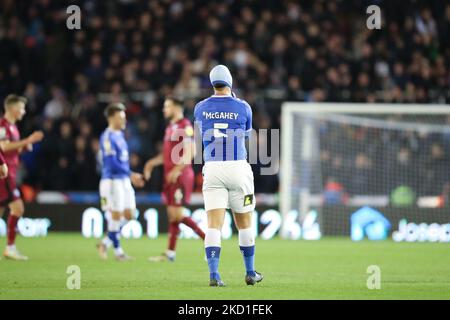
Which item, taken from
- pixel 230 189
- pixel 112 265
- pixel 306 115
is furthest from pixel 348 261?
pixel 306 115

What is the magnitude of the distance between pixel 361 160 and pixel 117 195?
717 centimetres

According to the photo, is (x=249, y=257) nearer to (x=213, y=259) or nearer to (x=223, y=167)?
(x=213, y=259)

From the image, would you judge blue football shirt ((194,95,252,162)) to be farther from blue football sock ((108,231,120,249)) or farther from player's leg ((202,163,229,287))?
blue football sock ((108,231,120,249))

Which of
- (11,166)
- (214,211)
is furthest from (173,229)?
(214,211)

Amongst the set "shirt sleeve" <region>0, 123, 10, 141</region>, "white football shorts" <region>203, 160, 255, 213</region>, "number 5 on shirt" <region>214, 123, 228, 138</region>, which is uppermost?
"shirt sleeve" <region>0, 123, 10, 141</region>

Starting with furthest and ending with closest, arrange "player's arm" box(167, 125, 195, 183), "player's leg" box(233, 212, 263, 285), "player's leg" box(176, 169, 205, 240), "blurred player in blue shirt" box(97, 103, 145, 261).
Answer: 1. "blurred player in blue shirt" box(97, 103, 145, 261)
2. "player's leg" box(176, 169, 205, 240)
3. "player's arm" box(167, 125, 195, 183)
4. "player's leg" box(233, 212, 263, 285)

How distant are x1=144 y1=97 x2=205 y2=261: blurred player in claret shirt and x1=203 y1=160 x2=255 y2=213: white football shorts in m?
3.69

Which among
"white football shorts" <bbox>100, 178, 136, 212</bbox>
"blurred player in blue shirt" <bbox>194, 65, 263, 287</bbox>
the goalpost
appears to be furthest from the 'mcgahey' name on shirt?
the goalpost

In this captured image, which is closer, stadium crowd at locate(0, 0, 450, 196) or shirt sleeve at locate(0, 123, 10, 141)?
shirt sleeve at locate(0, 123, 10, 141)

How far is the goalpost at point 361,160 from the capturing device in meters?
20.0

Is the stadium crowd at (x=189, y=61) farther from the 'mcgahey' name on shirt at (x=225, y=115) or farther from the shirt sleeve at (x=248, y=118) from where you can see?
the 'mcgahey' name on shirt at (x=225, y=115)

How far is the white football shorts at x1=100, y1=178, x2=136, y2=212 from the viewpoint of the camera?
48.8 ft

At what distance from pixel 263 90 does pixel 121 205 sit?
8.28 metres

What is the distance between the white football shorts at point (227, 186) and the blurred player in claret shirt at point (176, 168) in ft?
12.1
